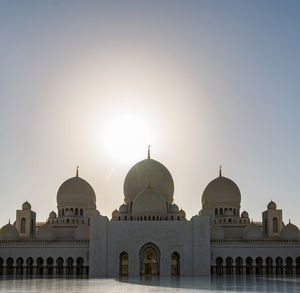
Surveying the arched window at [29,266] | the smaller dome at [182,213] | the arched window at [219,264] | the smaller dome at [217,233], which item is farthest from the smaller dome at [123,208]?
the arched window at [219,264]

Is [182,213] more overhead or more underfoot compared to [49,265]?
more overhead

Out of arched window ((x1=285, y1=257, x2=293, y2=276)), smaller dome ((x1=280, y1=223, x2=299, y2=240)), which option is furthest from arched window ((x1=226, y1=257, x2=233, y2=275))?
smaller dome ((x1=280, y1=223, x2=299, y2=240))

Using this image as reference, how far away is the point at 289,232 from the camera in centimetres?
4141

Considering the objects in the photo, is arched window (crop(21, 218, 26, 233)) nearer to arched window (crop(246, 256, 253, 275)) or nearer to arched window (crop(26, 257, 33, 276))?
arched window (crop(26, 257, 33, 276))

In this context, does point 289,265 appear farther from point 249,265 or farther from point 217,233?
point 217,233

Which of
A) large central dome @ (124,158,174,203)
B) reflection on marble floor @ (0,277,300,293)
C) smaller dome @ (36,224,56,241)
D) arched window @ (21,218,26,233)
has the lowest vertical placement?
reflection on marble floor @ (0,277,300,293)

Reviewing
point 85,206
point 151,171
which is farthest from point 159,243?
point 85,206

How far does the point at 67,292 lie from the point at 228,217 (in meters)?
27.8

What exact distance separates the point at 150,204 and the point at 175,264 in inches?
232

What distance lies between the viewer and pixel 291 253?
40.5 m

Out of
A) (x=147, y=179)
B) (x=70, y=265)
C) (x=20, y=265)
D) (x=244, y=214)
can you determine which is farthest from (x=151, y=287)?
(x=244, y=214)

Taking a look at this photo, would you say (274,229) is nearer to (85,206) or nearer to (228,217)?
(228,217)

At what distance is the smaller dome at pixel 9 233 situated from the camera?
41469mm

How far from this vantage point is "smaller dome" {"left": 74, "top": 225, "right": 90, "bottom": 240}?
138 ft
